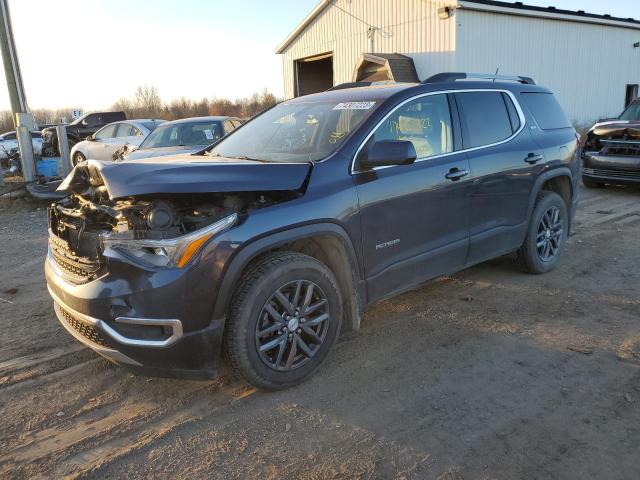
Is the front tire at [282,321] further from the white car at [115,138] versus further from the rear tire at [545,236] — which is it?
the white car at [115,138]

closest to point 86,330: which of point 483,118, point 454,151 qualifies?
point 454,151

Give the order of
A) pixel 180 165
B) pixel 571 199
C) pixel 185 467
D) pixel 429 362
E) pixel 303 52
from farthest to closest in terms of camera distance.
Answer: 1. pixel 303 52
2. pixel 571 199
3. pixel 429 362
4. pixel 180 165
5. pixel 185 467

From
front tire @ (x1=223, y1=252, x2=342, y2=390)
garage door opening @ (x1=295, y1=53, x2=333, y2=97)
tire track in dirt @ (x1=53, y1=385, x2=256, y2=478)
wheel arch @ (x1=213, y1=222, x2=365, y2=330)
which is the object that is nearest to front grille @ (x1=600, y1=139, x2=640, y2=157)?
wheel arch @ (x1=213, y1=222, x2=365, y2=330)

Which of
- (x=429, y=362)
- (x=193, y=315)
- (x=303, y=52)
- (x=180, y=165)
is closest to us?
(x=193, y=315)

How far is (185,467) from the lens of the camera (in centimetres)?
263

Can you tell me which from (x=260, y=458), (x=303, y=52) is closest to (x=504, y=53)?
(x=303, y=52)

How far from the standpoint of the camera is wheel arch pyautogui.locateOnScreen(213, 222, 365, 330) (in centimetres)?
294

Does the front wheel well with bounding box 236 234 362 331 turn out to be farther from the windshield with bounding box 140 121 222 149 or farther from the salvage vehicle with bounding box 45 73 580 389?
the windshield with bounding box 140 121 222 149

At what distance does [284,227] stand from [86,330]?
51.9 inches

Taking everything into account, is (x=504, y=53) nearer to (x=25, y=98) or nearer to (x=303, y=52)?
(x=303, y=52)

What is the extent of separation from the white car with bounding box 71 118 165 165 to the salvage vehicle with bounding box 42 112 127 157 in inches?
137

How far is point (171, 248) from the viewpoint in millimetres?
2861

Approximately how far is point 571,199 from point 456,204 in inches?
87.4

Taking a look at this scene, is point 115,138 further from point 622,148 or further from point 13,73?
point 622,148
